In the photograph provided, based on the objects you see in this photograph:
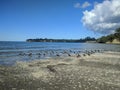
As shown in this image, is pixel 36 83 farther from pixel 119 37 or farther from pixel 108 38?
pixel 108 38

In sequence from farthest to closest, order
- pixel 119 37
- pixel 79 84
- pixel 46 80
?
pixel 119 37 → pixel 46 80 → pixel 79 84

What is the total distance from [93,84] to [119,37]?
516ft

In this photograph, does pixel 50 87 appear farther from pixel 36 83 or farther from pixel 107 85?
pixel 107 85

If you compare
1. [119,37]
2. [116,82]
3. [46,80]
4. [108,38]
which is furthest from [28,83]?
[108,38]

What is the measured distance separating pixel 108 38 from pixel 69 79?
178097mm

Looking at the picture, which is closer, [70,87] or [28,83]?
[70,87]

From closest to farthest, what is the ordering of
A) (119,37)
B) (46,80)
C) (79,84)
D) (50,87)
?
1. (50,87)
2. (79,84)
3. (46,80)
4. (119,37)

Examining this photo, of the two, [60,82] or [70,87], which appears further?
[60,82]

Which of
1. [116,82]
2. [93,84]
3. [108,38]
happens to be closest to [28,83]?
[93,84]

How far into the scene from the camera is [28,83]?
12773 millimetres

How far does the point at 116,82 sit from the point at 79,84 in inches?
110

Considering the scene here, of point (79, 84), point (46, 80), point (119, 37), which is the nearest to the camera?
point (79, 84)

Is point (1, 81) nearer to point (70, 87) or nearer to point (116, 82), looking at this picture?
point (70, 87)

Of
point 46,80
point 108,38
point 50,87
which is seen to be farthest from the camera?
point 108,38
